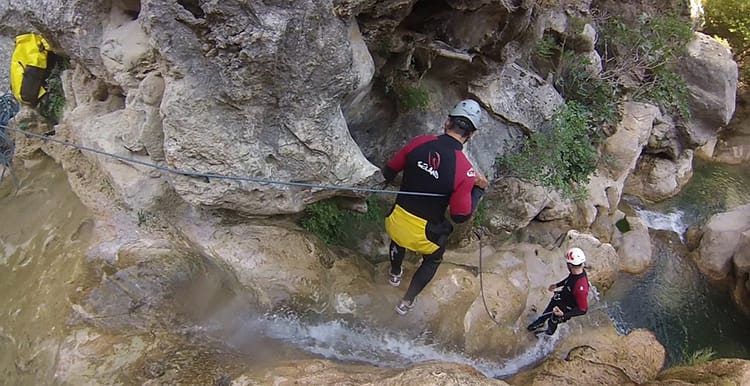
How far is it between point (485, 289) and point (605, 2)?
28.0 feet

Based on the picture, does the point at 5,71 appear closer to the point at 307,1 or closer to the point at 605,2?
the point at 307,1

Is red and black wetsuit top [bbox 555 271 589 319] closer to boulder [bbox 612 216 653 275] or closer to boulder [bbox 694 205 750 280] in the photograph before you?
boulder [bbox 612 216 653 275]

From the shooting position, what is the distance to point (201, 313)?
554cm

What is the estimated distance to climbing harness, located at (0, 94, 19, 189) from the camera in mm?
6465

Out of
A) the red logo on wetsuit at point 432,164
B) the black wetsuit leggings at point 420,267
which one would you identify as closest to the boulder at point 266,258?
the black wetsuit leggings at point 420,267

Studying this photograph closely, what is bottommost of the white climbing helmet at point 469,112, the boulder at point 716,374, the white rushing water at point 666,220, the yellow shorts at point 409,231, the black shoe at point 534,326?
the white rushing water at point 666,220

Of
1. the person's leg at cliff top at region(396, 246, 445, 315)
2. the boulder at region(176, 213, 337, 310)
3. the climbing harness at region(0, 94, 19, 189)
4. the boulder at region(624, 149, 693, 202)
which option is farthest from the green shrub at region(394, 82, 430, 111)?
the boulder at region(624, 149, 693, 202)

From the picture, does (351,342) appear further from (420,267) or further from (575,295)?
(575,295)

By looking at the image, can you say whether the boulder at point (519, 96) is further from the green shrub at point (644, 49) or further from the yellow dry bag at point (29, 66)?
the yellow dry bag at point (29, 66)

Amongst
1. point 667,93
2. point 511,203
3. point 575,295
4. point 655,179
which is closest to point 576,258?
point 575,295

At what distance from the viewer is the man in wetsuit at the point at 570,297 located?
6570 millimetres

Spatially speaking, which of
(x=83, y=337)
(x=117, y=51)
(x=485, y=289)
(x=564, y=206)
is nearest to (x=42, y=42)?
(x=117, y=51)

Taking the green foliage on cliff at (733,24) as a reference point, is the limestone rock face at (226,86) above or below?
above

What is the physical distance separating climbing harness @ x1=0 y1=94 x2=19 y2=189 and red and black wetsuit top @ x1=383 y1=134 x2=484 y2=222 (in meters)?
4.98
